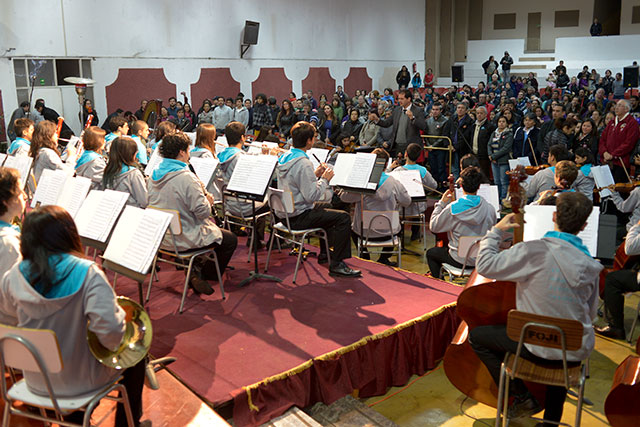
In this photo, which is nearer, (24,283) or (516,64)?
(24,283)

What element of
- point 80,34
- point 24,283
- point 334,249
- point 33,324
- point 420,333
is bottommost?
point 420,333

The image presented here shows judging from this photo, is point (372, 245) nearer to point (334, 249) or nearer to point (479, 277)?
point (334, 249)

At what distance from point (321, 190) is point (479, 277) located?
2.07 metres

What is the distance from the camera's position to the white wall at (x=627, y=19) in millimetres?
23598

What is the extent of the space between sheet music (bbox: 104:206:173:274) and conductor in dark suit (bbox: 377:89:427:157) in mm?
6975

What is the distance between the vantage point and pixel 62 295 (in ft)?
8.03

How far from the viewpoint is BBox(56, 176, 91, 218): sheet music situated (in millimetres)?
4457

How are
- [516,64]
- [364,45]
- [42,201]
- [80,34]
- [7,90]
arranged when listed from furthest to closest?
[516,64], [364,45], [80,34], [7,90], [42,201]

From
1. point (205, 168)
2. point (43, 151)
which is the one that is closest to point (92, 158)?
point (43, 151)

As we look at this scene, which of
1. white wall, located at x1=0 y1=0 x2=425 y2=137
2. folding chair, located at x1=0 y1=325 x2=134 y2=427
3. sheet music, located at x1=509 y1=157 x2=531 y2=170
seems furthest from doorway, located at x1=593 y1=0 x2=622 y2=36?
folding chair, located at x1=0 y1=325 x2=134 y2=427

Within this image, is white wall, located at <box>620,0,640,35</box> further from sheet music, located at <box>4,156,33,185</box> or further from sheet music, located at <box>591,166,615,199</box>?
sheet music, located at <box>4,156,33,185</box>

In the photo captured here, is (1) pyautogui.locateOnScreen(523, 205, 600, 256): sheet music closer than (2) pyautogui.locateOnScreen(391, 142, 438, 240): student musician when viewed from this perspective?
Yes

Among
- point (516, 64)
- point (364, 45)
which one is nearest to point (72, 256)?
point (364, 45)

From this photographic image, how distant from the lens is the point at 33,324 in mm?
2502
